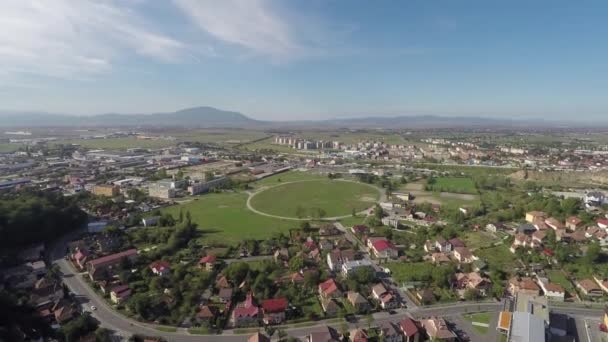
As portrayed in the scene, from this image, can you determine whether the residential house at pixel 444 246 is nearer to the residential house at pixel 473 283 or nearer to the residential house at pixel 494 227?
the residential house at pixel 473 283

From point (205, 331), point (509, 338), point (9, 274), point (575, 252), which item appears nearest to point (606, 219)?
point (575, 252)

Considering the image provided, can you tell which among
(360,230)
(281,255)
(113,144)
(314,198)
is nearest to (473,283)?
(360,230)

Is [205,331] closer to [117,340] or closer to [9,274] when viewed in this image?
[117,340]

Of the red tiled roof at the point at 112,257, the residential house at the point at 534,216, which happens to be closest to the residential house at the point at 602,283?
the residential house at the point at 534,216

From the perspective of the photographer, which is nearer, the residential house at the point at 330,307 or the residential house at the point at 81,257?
the residential house at the point at 330,307

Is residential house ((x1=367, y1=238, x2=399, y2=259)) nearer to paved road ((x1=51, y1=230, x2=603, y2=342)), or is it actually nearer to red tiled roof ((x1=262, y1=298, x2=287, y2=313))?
paved road ((x1=51, y1=230, x2=603, y2=342))

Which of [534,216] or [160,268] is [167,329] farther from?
[534,216]
